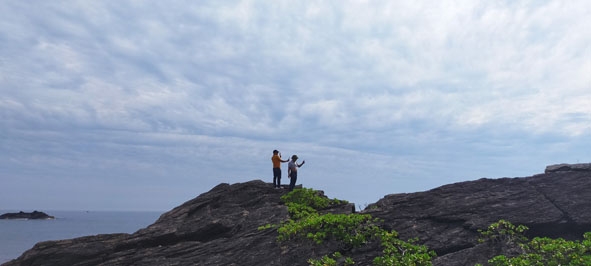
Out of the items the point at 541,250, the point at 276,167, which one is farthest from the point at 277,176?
the point at 541,250

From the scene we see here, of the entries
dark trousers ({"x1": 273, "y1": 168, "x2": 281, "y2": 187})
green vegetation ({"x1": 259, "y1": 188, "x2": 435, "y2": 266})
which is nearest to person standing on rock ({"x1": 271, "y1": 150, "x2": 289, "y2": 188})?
dark trousers ({"x1": 273, "y1": 168, "x2": 281, "y2": 187})

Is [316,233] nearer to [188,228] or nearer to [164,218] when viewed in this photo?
[188,228]

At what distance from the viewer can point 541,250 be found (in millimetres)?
15633

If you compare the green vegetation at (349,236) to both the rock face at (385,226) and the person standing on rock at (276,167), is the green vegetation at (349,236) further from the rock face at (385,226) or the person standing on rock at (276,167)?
the person standing on rock at (276,167)

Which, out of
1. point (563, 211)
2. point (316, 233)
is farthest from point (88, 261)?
point (563, 211)

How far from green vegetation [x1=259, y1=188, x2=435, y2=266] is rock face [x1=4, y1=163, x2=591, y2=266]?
17.4 inches

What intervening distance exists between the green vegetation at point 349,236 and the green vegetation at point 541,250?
2.78 meters

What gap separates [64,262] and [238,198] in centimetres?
968

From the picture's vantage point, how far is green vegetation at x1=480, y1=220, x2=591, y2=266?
14.6 metres

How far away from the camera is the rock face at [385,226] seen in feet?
57.2

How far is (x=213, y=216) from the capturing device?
2278 centimetres

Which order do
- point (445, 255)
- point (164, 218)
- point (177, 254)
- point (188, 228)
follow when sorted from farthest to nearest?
point (164, 218) < point (188, 228) < point (177, 254) < point (445, 255)

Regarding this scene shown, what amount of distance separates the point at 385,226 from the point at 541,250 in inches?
244

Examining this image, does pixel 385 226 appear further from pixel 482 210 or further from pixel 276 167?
pixel 276 167
